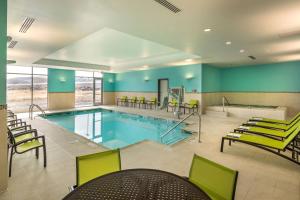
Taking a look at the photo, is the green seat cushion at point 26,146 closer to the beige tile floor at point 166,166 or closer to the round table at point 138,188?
the beige tile floor at point 166,166

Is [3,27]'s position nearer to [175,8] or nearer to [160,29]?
[175,8]

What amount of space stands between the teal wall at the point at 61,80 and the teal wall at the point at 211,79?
905cm

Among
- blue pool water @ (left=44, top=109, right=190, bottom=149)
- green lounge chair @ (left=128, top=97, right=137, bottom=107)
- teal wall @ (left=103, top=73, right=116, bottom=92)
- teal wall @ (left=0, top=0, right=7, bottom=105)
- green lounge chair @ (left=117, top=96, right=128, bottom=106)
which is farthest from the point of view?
teal wall @ (left=103, top=73, right=116, bottom=92)

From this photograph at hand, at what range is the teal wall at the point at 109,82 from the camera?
45.5 feet

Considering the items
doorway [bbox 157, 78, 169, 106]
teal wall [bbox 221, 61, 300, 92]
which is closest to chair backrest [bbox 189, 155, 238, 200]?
teal wall [bbox 221, 61, 300, 92]

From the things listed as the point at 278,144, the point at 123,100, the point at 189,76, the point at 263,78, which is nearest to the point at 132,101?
the point at 123,100

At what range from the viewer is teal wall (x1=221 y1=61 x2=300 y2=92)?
26.3ft

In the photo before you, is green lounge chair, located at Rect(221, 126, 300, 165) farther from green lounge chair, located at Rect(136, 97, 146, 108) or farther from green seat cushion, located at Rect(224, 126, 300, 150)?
green lounge chair, located at Rect(136, 97, 146, 108)

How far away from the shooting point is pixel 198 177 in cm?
155

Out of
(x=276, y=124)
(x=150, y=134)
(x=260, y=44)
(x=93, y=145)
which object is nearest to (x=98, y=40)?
(x=93, y=145)

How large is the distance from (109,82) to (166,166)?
1214 cm

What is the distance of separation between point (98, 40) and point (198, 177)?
5.35 meters

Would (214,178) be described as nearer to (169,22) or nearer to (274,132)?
(169,22)

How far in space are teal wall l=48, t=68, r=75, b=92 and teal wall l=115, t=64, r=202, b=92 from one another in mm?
3733
